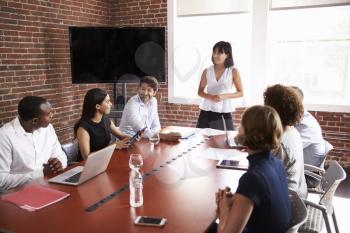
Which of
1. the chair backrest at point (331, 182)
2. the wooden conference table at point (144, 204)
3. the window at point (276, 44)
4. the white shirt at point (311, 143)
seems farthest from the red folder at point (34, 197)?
the window at point (276, 44)

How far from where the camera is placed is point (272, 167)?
1.53 meters

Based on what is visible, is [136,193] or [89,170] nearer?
[136,193]

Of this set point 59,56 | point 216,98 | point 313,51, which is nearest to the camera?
point 216,98

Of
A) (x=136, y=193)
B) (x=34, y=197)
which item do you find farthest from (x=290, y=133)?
(x=34, y=197)

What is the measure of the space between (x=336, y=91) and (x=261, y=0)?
1.60 metres

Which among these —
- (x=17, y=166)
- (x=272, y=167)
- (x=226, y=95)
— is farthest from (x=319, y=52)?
(x=17, y=166)

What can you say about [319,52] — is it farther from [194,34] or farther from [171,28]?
[171,28]

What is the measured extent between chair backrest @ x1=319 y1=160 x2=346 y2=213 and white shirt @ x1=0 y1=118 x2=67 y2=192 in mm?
1796

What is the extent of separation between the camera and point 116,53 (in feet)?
15.6

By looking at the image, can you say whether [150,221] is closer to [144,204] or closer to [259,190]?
[144,204]

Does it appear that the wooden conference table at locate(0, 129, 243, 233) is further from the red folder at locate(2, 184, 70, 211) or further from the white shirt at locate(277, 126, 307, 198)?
the white shirt at locate(277, 126, 307, 198)

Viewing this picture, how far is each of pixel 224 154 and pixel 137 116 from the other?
106 cm

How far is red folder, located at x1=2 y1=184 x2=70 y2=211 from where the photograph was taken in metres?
1.67

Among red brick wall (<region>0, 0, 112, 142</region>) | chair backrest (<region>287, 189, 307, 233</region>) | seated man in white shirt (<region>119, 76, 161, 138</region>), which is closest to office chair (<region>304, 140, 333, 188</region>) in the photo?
chair backrest (<region>287, 189, 307, 233</region>)
